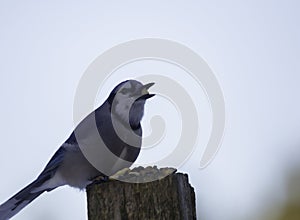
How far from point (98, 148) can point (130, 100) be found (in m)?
0.09

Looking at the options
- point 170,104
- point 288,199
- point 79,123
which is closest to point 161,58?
point 170,104

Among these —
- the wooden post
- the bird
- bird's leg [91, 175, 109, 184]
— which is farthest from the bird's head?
the wooden post

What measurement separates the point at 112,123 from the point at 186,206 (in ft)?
0.88

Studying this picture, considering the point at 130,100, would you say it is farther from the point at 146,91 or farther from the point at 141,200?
the point at 141,200

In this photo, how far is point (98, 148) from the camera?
2.73ft

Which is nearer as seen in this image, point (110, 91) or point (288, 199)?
point (110, 91)

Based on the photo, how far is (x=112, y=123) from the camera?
33.8 inches

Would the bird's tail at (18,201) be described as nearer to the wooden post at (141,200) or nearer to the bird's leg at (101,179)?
the bird's leg at (101,179)

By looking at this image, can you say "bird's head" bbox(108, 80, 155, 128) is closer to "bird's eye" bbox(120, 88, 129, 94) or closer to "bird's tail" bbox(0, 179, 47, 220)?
"bird's eye" bbox(120, 88, 129, 94)

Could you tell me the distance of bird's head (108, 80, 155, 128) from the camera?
33.3 inches

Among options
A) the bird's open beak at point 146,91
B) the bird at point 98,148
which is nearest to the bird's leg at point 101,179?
the bird at point 98,148

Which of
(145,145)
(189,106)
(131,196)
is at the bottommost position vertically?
(131,196)

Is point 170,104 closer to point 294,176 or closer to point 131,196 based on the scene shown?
point 131,196

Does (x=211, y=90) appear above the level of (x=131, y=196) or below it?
above
